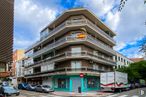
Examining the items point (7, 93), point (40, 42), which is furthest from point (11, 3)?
point (7, 93)

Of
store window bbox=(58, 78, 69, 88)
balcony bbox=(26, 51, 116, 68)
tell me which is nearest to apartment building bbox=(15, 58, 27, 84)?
balcony bbox=(26, 51, 116, 68)

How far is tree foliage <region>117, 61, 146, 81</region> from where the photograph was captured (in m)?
72.7

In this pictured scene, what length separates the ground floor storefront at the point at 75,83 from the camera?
2027 inches

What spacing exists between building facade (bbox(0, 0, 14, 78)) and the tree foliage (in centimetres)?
2663

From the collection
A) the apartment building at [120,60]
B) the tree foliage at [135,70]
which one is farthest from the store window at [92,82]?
the apartment building at [120,60]

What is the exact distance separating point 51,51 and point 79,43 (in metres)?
10.7

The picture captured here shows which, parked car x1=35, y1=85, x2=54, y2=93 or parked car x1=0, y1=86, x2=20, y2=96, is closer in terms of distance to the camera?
parked car x1=0, y1=86, x2=20, y2=96

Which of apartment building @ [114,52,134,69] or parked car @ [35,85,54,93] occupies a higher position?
apartment building @ [114,52,134,69]

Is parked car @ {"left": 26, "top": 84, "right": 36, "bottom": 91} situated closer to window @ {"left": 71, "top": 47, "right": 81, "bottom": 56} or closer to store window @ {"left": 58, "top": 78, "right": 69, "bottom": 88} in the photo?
store window @ {"left": 58, "top": 78, "right": 69, "bottom": 88}

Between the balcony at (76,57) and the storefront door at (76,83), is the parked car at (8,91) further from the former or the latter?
the balcony at (76,57)

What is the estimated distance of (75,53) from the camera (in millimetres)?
53094

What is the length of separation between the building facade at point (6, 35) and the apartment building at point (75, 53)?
7.66 meters

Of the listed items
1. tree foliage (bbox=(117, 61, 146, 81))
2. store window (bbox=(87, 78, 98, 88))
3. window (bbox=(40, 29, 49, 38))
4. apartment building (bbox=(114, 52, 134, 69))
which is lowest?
store window (bbox=(87, 78, 98, 88))

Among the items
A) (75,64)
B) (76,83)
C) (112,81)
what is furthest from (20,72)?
(112,81)
